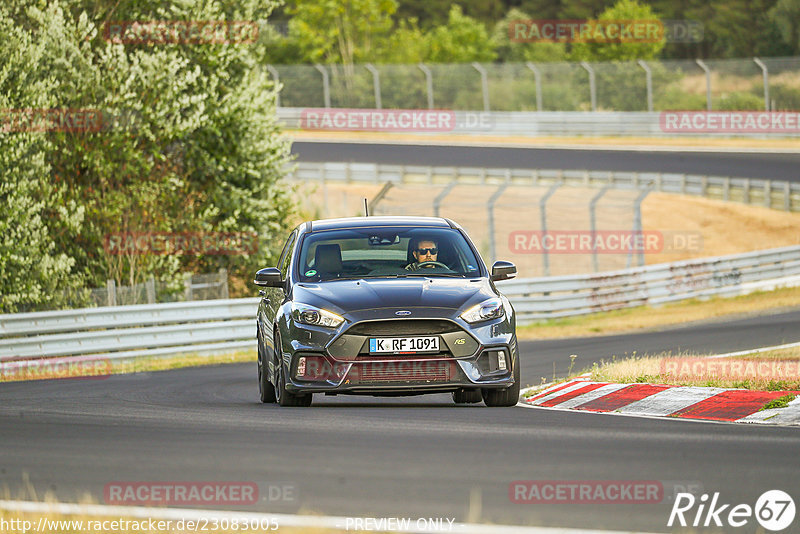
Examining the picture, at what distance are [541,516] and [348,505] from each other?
3.05 feet

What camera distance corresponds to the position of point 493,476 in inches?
280

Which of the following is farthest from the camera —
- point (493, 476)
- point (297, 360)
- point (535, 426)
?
point (297, 360)

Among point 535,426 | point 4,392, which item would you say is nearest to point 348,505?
point 535,426

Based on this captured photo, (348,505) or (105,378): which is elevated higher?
(348,505)

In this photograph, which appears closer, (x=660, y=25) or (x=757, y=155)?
(x=757, y=155)

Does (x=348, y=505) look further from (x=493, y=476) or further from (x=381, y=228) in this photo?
(x=381, y=228)

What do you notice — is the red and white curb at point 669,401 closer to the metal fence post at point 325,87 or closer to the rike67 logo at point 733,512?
the rike67 logo at point 733,512

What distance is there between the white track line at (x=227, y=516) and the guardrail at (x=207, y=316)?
1427cm

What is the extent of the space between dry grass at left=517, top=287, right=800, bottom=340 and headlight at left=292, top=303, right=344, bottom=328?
48.7 feet
